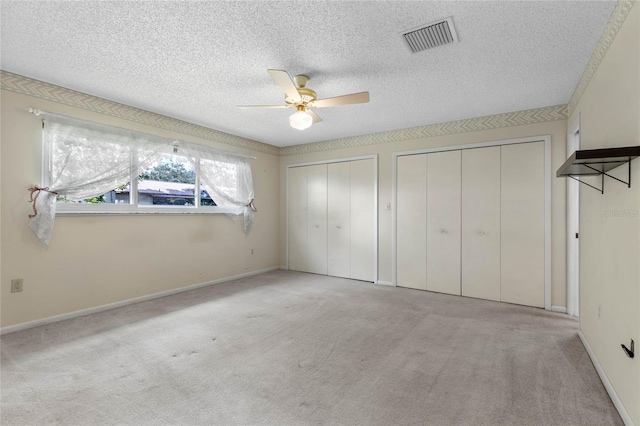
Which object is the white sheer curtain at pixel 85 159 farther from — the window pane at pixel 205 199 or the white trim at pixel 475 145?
the white trim at pixel 475 145

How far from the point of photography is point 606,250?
2027mm

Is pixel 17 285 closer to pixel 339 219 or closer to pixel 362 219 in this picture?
pixel 339 219

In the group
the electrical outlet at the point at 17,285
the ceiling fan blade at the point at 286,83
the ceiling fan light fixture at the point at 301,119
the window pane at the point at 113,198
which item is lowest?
the electrical outlet at the point at 17,285

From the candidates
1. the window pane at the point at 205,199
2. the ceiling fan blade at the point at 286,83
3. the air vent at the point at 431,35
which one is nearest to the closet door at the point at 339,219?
the window pane at the point at 205,199

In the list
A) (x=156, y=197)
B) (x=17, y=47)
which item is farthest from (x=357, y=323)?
(x=17, y=47)

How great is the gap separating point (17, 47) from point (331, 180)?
4143 mm

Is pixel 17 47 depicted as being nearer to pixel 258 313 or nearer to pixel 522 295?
pixel 258 313

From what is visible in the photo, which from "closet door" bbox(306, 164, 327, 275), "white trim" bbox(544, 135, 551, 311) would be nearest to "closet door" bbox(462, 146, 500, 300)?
"white trim" bbox(544, 135, 551, 311)

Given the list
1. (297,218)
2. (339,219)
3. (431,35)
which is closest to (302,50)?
→ (431,35)

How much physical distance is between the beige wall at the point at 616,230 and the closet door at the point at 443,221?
1.72 m

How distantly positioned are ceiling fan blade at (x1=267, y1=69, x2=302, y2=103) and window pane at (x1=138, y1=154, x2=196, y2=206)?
246cm

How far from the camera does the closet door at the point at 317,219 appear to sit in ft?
18.3

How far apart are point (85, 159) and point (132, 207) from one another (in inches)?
29.3

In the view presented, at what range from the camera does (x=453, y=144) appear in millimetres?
4297
